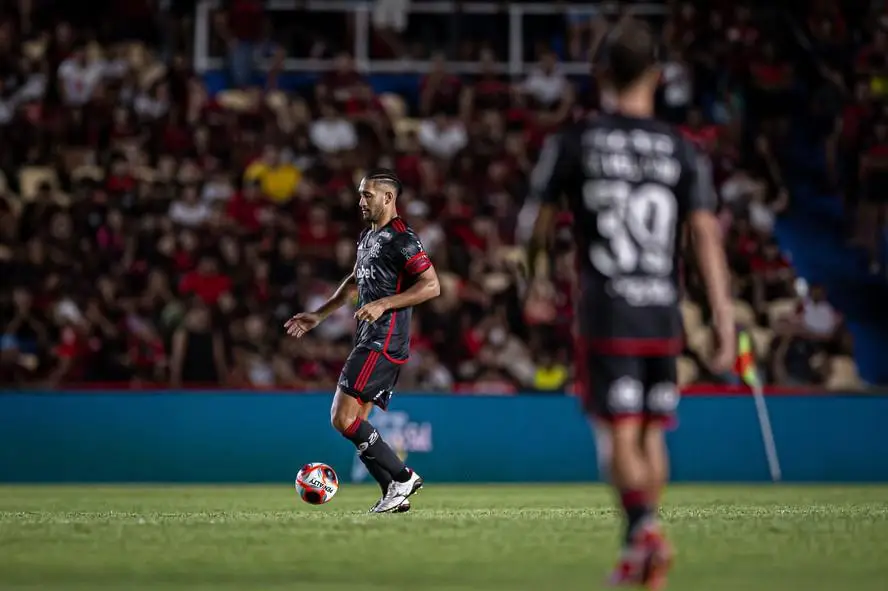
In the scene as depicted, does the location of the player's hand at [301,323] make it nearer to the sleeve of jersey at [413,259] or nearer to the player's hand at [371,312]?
the player's hand at [371,312]

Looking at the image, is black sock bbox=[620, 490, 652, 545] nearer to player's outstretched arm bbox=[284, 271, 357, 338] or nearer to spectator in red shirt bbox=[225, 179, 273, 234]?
player's outstretched arm bbox=[284, 271, 357, 338]

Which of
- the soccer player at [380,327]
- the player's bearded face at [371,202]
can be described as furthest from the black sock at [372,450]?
the player's bearded face at [371,202]

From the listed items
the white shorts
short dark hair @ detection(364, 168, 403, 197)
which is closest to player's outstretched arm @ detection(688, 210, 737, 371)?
short dark hair @ detection(364, 168, 403, 197)

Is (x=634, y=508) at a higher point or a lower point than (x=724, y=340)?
lower

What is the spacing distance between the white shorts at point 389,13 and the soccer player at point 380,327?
523 inches

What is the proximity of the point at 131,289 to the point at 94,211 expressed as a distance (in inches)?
57.6

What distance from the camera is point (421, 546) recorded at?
7.97 meters


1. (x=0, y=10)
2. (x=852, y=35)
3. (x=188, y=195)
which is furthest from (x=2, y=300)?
(x=852, y=35)

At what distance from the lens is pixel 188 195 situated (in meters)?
21.4

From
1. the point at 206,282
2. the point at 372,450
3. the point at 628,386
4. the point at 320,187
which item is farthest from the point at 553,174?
the point at 320,187

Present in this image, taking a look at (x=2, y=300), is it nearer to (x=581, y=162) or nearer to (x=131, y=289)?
(x=131, y=289)

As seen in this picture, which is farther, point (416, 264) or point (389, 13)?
point (389, 13)

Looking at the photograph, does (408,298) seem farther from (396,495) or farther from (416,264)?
(396,495)

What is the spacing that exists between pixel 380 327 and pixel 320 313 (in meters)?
0.48
